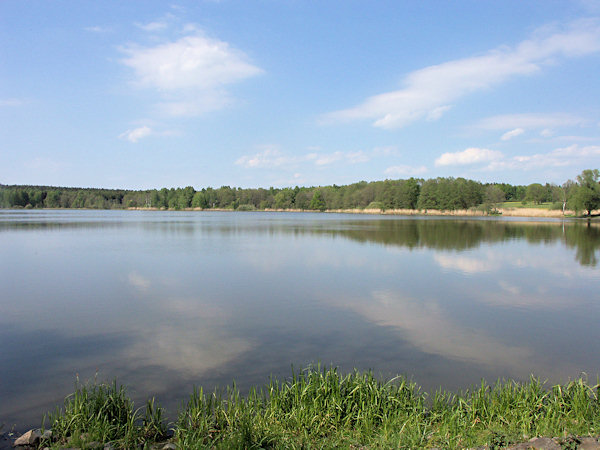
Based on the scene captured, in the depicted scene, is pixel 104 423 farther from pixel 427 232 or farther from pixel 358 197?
pixel 358 197

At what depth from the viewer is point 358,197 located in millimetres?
106625

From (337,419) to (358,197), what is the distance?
104m

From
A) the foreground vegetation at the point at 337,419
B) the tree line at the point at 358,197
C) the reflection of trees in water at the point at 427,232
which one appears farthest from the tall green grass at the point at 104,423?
the tree line at the point at 358,197

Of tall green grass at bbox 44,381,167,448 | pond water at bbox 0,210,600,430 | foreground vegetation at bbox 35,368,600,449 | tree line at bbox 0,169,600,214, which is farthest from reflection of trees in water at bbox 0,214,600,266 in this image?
tree line at bbox 0,169,600,214

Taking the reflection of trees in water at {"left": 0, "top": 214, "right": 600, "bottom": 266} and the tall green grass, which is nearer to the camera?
the tall green grass

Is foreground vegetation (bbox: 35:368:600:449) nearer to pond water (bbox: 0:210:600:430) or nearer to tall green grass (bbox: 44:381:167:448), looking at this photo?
tall green grass (bbox: 44:381:167:448)

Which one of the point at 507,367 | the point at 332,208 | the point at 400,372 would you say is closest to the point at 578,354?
the point at 507,367

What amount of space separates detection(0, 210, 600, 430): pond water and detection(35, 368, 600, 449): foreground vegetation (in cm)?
59

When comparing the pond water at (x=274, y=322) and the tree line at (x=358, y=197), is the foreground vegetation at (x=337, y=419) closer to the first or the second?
the pond water at (x=274, y=322)

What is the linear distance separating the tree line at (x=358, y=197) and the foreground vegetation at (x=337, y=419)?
210ft

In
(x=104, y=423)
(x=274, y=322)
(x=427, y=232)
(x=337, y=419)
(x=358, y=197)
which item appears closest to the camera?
(x=104, y=423)

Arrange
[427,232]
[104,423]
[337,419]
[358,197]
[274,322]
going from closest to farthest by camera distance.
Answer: [104,423] < [337,419] < [274,322] < [427,232] < [358,197]

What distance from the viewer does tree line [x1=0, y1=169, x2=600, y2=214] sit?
71250 mm

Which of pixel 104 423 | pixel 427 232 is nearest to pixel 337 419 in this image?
pixel 104 423
